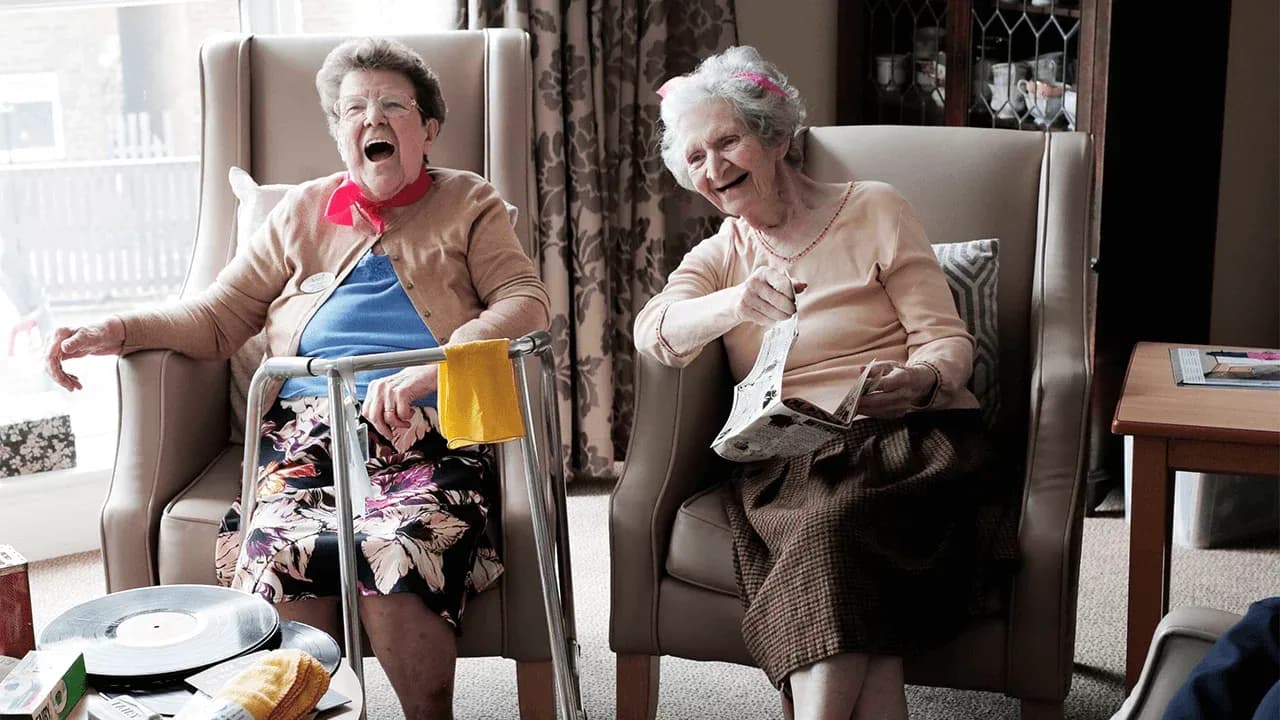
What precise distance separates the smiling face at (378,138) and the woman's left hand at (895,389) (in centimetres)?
79

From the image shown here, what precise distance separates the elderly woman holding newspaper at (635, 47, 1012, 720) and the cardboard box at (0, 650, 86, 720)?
2.77 feet

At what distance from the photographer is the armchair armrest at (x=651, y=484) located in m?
1.97

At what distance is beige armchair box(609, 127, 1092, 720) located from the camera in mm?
1822

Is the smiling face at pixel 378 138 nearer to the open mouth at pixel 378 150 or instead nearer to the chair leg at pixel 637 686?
the open mouth at pixel 378 150

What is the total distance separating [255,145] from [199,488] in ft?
2.31

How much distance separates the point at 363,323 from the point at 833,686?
91 cm

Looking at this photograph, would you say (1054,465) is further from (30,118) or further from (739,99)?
(30,118)

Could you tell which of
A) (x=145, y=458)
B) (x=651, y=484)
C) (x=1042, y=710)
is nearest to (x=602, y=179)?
(x=651, y=484)

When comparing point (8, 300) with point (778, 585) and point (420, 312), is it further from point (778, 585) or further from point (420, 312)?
point (778, 585)

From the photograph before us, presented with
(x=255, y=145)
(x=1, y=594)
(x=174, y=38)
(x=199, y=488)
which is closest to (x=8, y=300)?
(x=174, y=38)

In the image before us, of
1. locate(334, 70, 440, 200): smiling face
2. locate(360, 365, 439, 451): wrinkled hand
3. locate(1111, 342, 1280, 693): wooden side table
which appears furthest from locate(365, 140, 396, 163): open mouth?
locate(1111, 342, 1280, 693): wooden side table

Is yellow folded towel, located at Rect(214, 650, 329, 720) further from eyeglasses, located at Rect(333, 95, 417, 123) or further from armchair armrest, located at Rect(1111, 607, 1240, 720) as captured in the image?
eyeglasses, located at Rect(333, 95, 417, 123)

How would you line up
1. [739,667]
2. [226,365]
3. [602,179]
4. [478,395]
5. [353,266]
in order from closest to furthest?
1. [478,395]
2. [353,266]
3. [226,365]
4. [739,667]
5. [602,179]

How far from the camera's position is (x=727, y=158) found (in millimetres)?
2061
